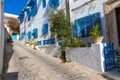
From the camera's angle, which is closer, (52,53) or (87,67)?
(87,67)

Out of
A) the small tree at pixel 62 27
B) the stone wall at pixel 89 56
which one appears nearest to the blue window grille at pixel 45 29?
the small tree at pixel 62 27

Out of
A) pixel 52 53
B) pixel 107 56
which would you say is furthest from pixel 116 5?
pixel 52 53

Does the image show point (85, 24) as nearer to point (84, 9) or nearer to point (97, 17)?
point (84, 9)

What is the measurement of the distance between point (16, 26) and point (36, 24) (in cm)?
2092

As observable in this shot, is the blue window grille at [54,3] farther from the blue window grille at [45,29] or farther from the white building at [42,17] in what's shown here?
the blue window grille at [45,29]

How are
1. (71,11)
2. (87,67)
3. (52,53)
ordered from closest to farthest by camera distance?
(87,67)
(71,11)
(52,53)

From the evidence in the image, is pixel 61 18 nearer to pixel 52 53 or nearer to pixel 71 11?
pixel 71 11

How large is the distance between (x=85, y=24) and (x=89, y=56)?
3688 millimetres

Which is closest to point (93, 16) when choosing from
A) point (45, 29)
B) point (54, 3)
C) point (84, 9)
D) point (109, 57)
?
point (84, 9)

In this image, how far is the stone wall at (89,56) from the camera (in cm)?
893

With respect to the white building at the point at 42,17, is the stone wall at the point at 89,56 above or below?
below

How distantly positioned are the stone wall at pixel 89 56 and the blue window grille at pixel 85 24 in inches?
69.2

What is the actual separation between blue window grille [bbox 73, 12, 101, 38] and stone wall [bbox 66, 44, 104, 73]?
176cm

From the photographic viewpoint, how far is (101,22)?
11.4 m
